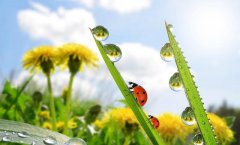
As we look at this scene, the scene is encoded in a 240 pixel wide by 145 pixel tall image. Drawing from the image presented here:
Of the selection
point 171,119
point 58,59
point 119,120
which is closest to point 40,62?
point 58,59

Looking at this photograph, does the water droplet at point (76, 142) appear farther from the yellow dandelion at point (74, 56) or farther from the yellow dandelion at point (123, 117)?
the yellow dandelion at point (74, 56)

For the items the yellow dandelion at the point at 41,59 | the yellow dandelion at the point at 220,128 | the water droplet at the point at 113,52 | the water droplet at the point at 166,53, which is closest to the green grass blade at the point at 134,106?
the water droplet at the point at 113,52

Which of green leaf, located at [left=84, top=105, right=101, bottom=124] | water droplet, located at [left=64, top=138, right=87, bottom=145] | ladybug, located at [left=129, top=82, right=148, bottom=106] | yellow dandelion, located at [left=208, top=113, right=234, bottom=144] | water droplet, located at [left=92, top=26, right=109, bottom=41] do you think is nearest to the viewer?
water droplet, located at [left=64, top=138, right=87, bottom=145]

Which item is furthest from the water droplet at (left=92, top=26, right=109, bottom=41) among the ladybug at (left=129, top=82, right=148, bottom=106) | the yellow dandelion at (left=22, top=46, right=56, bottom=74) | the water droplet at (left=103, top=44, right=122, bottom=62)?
the yellow dandelion at (left=22, top=46, right=56, bottom=74)

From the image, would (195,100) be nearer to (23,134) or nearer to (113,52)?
(113,52)

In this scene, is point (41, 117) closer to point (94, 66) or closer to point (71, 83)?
point (94, 66)

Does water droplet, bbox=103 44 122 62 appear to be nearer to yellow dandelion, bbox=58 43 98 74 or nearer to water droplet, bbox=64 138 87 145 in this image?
water droplet, bbox=64 138 87 145
